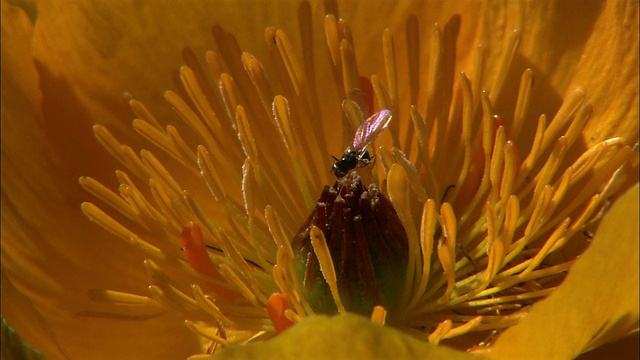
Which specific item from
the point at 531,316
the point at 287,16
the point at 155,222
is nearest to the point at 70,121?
the point at 155,222

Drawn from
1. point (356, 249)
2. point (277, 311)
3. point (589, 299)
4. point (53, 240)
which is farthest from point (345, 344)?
point (53, 240)

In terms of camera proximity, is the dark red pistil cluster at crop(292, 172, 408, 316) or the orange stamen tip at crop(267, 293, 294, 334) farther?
the dark red pistil cluster at crop(292, 172, 408, 316)

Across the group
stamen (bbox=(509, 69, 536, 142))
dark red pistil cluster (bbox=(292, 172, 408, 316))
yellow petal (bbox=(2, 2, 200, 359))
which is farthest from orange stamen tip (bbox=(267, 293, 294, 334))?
stamen (bbox=(509, 69, 536, 142))

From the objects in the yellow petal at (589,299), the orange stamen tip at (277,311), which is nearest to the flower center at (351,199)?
the orange stamen tip at (277,311)

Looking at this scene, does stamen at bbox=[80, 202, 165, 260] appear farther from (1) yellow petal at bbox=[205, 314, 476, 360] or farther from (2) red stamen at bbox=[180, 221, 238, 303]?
(1) yellow petal at bbox=[205, 314, 476, 360]

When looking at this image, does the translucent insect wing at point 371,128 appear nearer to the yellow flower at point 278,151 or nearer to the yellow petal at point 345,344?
the yellow flower at point 278,151

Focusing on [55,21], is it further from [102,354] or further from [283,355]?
[283,355]
